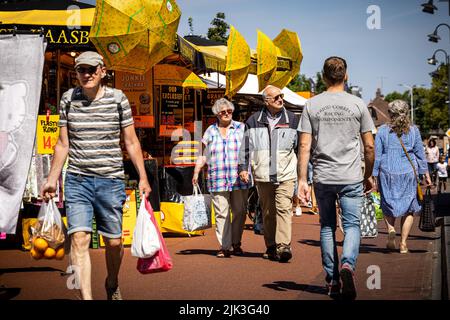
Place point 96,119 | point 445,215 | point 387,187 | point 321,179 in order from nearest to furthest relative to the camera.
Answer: point 96,119 < point 321,179 < point 387,187 < point 445,215

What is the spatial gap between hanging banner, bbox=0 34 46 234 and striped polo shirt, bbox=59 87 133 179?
3.54 feet

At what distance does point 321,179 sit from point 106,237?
1.90 metres

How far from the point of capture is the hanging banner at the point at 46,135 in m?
10.5

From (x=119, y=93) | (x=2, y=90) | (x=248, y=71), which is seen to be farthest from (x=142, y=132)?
(x=119, y=93)

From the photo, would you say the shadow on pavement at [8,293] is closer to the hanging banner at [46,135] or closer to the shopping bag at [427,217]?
the hanging banner at [46,135]

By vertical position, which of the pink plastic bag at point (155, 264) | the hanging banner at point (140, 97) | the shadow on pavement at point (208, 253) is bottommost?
the shadow on pavement at point (208, 253)

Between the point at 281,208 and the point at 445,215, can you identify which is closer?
the point at 281,208

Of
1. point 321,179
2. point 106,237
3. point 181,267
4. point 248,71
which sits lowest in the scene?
point 181,267

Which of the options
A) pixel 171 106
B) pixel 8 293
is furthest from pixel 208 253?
pixel 171 106

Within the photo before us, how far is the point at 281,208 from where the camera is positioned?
31.4ft

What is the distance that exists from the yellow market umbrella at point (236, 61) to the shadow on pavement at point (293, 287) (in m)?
7.53

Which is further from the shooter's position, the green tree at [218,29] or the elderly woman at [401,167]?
the green tree at [218,29]

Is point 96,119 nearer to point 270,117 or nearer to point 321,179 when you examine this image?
point 321,179

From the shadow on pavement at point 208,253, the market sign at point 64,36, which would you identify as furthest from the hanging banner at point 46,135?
the shadow on pavement at point 208,253
